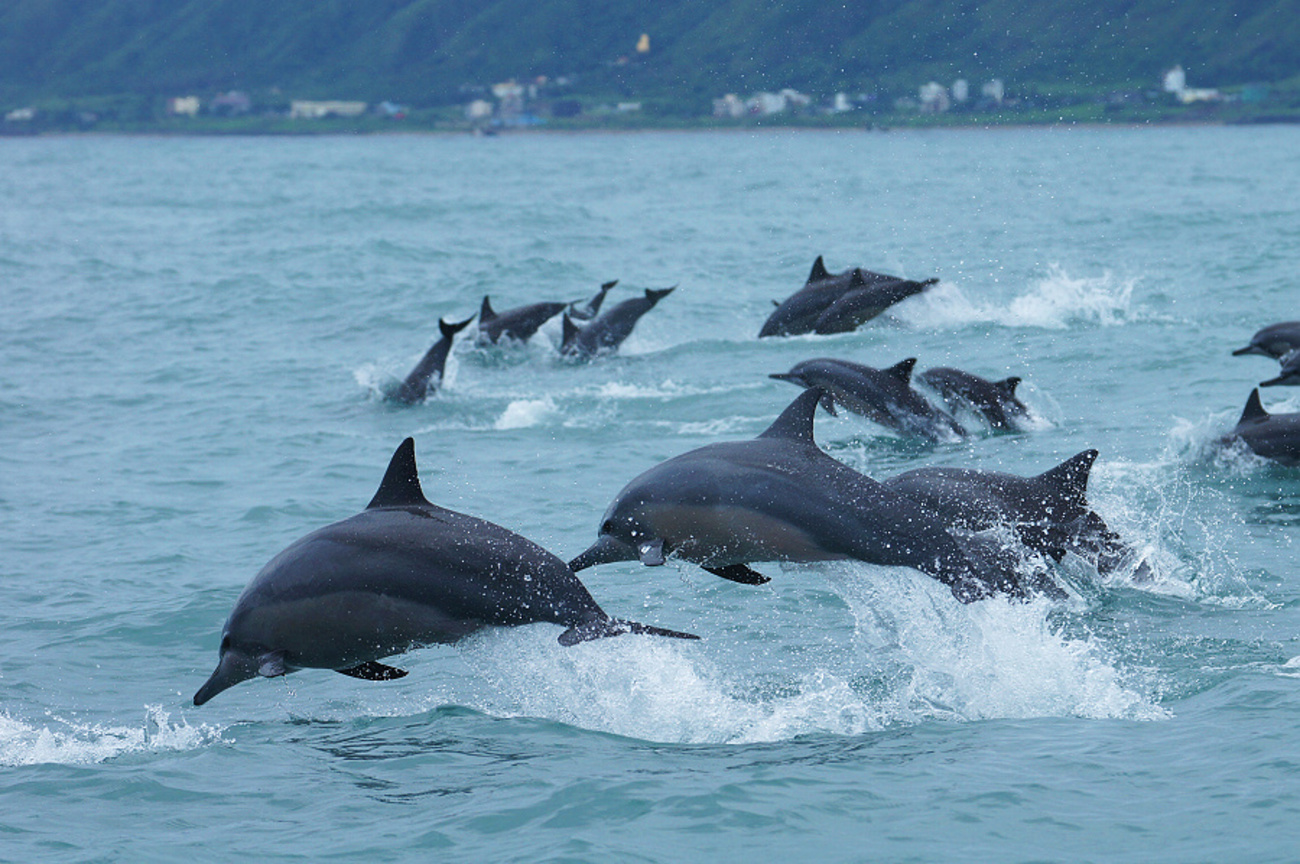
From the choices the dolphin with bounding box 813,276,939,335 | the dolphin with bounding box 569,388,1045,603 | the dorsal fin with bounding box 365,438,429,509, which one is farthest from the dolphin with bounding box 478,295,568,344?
the dorsal fin with bounding box 365,438,429,509

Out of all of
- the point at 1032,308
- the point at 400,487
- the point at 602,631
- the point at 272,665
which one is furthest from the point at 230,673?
the point at 1032,308

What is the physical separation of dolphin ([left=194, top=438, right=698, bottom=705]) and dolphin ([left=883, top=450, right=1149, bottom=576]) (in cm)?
323

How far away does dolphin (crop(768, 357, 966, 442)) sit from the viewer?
1603 cm

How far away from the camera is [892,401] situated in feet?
52.7

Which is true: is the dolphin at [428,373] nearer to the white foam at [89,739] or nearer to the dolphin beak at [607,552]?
the white foam at [89,739]

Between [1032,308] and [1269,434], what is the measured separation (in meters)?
11.5

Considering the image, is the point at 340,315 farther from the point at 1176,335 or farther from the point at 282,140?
the point at 282,140

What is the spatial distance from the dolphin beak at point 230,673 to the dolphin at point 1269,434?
962 centimetres

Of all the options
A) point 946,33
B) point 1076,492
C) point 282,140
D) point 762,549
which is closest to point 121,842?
point 762,549

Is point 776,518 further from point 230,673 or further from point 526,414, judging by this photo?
point 526,414

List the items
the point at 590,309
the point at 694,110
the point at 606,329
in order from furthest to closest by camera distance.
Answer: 1. the point at 694,110
2. the point at 590,309
3. the point at 606,329

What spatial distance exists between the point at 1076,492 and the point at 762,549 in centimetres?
318

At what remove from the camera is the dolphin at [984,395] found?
53.8ft

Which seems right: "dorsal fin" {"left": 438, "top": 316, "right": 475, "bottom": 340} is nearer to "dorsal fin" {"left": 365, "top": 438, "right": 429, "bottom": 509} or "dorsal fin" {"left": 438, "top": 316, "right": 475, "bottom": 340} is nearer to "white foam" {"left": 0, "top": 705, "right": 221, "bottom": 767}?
"white foam" {"left": 0, "top": 705, "right": 221, "bottom": 767}
